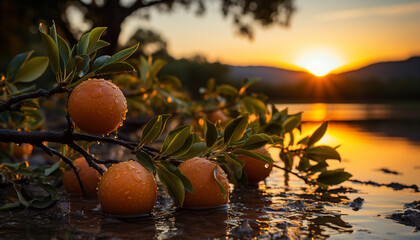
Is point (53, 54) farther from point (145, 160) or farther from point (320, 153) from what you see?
point (320, 153)

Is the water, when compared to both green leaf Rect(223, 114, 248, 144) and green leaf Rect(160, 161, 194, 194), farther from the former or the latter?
green leaf Rect(223, 114, 248, 144)

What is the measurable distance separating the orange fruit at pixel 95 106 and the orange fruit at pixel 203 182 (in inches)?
19.5

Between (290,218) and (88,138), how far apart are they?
40.3 inches

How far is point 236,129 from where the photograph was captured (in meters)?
2.12

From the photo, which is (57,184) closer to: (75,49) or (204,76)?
(75,49)

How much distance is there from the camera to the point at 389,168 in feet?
13.7

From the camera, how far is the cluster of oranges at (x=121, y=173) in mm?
1793

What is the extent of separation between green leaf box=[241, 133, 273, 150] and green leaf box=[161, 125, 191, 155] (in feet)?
1.08

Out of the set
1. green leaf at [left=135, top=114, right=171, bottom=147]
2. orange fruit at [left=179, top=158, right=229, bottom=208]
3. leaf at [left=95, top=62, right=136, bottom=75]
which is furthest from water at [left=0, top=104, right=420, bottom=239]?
leaf at [left=95, top=62, right=136, bottom=75]

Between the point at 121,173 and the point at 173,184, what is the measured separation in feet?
0.81

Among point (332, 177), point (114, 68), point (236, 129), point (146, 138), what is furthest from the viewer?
point (332, 177)

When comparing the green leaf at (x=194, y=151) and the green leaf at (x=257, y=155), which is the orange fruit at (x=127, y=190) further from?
the green leaf at (x=257, y=155)

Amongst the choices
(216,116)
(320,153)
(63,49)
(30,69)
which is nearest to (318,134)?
(320,153)

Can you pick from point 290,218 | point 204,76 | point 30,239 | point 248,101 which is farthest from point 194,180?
point 204,76
